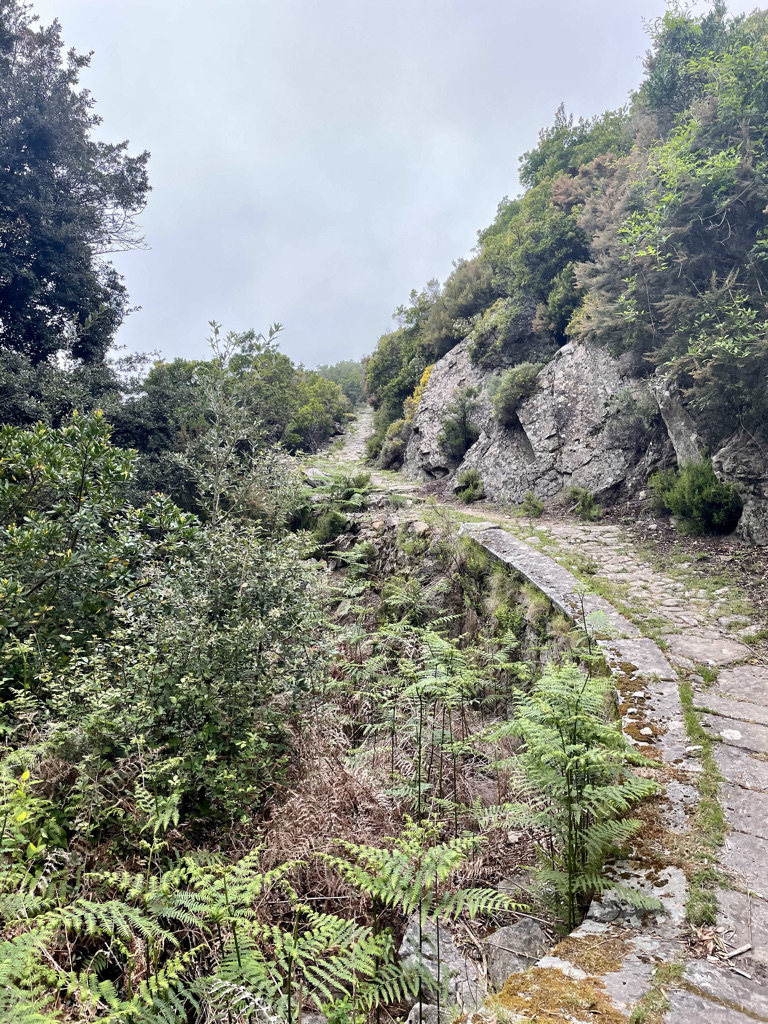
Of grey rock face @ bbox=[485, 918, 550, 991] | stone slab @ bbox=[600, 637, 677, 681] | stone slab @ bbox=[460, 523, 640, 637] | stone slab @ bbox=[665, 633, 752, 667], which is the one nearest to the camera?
grey rock face @ bbox=[485, 918, 550, 991]

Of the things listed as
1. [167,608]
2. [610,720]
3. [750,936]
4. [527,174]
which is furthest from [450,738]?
[527,174]

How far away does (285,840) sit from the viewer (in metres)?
3.06

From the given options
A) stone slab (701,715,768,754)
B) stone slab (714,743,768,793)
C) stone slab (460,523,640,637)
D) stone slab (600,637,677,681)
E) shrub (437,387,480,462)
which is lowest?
stone slab (714,743,768,793)

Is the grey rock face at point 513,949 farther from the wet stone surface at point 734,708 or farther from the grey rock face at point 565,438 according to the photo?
the grey rock face at point 565,438

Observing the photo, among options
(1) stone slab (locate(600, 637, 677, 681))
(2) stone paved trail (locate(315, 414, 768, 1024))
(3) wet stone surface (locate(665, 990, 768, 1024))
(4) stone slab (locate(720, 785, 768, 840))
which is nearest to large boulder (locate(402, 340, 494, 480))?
(2) stone paved trail (locate(315, 414, 768, 1024))

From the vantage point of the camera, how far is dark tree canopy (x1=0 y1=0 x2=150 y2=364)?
10852 mm

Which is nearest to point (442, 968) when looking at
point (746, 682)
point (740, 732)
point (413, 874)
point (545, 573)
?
point (413, 874)

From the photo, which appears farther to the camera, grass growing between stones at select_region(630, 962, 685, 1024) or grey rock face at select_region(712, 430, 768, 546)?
grey rock face at select_region(712, 430, 768, 546)

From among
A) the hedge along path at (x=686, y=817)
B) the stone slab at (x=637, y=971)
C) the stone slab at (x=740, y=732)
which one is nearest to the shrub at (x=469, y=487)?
the hedge along path at (x=686, y=817)

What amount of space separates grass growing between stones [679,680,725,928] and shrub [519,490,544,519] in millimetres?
7882

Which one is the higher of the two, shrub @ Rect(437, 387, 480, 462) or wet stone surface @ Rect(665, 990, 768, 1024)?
shrub @ Rect(437, 387, 480, 462)

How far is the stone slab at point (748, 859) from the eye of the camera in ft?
6.61

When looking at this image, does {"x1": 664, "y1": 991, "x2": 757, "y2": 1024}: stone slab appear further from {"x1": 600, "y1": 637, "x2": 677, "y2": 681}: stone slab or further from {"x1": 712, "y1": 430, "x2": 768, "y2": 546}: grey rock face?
{"x1": 712, "y1": 430, "x2": 768, "y2": 546}: grey rock face

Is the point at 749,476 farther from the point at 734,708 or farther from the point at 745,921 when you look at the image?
the point at 745,921
